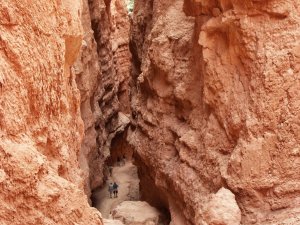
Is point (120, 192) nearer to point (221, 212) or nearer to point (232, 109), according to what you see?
point (232, 109)

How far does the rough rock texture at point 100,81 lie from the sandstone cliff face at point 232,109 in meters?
2.89

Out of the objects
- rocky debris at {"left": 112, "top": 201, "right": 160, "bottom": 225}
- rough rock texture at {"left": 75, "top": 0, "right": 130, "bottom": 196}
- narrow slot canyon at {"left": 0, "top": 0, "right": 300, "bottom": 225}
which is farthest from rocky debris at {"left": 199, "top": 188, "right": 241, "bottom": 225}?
rough rock texture at {"left": 75, "top": 0, "right": 130, "bottom": 196}

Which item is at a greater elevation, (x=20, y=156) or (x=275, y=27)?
(x=275, y=27)

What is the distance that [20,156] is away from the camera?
407 centimetres

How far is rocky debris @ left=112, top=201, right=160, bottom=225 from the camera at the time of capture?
35.0ft

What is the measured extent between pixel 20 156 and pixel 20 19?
4.56 feet

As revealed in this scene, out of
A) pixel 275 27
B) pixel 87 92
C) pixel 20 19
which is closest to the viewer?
pixel 20 19

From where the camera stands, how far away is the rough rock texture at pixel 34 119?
405cm

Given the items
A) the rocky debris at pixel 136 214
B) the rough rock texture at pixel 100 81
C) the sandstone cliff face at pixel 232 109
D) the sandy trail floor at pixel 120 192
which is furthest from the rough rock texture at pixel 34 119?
the sandy trail floor at pixel 120 192

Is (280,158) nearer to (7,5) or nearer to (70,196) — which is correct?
(70,196)

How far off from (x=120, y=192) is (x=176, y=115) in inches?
263

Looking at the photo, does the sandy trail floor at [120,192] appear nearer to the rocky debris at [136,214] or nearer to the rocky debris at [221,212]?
the rocky debris at [136,214]

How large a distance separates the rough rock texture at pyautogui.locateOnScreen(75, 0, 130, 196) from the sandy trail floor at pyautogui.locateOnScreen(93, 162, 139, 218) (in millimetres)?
529

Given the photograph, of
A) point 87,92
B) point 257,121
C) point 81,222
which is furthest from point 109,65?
point 81,222
